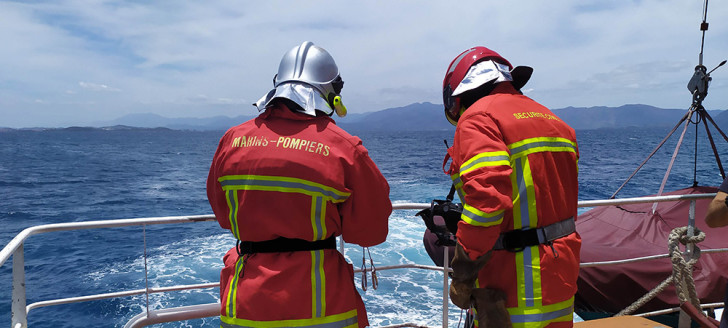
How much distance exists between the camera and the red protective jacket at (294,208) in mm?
1518

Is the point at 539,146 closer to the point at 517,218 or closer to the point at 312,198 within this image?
the point at 517,218

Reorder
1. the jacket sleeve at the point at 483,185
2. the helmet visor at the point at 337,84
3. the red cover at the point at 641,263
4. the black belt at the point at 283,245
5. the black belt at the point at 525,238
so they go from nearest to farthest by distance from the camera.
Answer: the jacket sleeve at the point at 483,185 → the black belt at the point at 283,245 → the black belt at the point at 525,238 → the helmet visor at the point at 337,84 → the red cover at the point at 641,263

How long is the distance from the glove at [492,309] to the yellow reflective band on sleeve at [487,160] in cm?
50

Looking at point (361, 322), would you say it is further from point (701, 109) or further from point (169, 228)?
point (169, 228)

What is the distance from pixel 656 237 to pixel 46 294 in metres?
12.3

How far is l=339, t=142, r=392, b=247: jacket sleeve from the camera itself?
1.59 metres

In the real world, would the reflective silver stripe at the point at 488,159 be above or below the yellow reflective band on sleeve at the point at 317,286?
above

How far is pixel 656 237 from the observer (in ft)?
21.8

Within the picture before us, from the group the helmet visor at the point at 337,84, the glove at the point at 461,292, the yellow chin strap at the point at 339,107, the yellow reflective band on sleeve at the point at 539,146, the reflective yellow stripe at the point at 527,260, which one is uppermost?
the helmet visor at the point at 337,84

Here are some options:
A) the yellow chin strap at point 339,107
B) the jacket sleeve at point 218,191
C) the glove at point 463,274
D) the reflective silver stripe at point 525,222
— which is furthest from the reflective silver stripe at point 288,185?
the reflective silver stripe at point 525,222

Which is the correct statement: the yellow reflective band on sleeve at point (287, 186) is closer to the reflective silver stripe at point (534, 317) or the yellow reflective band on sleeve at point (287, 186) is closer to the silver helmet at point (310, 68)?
the silver helmet at point (310, 68)

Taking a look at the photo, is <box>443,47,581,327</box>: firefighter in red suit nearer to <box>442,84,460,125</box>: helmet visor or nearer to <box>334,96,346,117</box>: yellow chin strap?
<box>442,84,460,125</box>: helmet visor

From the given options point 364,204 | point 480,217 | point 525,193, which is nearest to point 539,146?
point 525,193

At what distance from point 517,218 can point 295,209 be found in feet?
2.71
